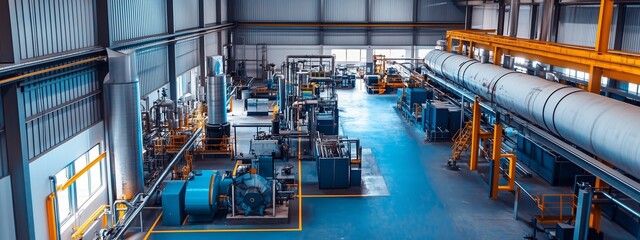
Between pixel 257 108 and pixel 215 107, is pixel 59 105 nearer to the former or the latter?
pixel 215 107

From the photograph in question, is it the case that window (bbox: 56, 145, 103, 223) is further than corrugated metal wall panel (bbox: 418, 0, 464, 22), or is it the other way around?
corrugated metal wall panel (bbox: 418, 0, 464, 22)

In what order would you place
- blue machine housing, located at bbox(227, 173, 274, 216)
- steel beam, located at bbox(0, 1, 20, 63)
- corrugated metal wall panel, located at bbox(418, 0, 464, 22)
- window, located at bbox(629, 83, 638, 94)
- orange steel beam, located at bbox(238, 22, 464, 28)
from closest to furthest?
steel beam, located at bbox(0, 1, 20, 63), blue machine housing, located at bbox(227, 173, 274, 216), window, located at bbox(629, 83, 638, 94), orange steel beam, located at bbox(238, 22, 464, 28), corrugated metal wall panel, located at bbox(418, 0, 464, 22)

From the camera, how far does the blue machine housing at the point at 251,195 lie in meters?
16.1

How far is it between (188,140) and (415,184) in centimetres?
920

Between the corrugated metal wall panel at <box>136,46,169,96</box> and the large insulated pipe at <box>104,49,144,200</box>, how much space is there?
16.9ft

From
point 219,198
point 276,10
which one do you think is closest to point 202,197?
point 219,198

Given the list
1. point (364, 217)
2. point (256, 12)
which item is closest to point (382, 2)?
point (256, 12)

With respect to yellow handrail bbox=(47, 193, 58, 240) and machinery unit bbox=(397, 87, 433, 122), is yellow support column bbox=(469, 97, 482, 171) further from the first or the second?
yellow handrail bbox=(47, 193, 58, 240)

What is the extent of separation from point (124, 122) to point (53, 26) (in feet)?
10.3

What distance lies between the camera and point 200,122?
27062 mm

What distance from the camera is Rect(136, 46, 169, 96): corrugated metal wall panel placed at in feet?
67.3

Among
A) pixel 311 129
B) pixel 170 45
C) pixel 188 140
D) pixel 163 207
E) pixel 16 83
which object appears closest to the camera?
pixel 16 83

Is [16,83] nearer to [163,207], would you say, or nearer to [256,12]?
[163,207]

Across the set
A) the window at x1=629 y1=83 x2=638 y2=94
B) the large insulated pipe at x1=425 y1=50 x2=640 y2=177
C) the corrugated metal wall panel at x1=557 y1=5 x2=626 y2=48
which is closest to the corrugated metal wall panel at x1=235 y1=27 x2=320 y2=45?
the corrugated metal wall panel at x1=557 y1=5 x2=626 y2=48
